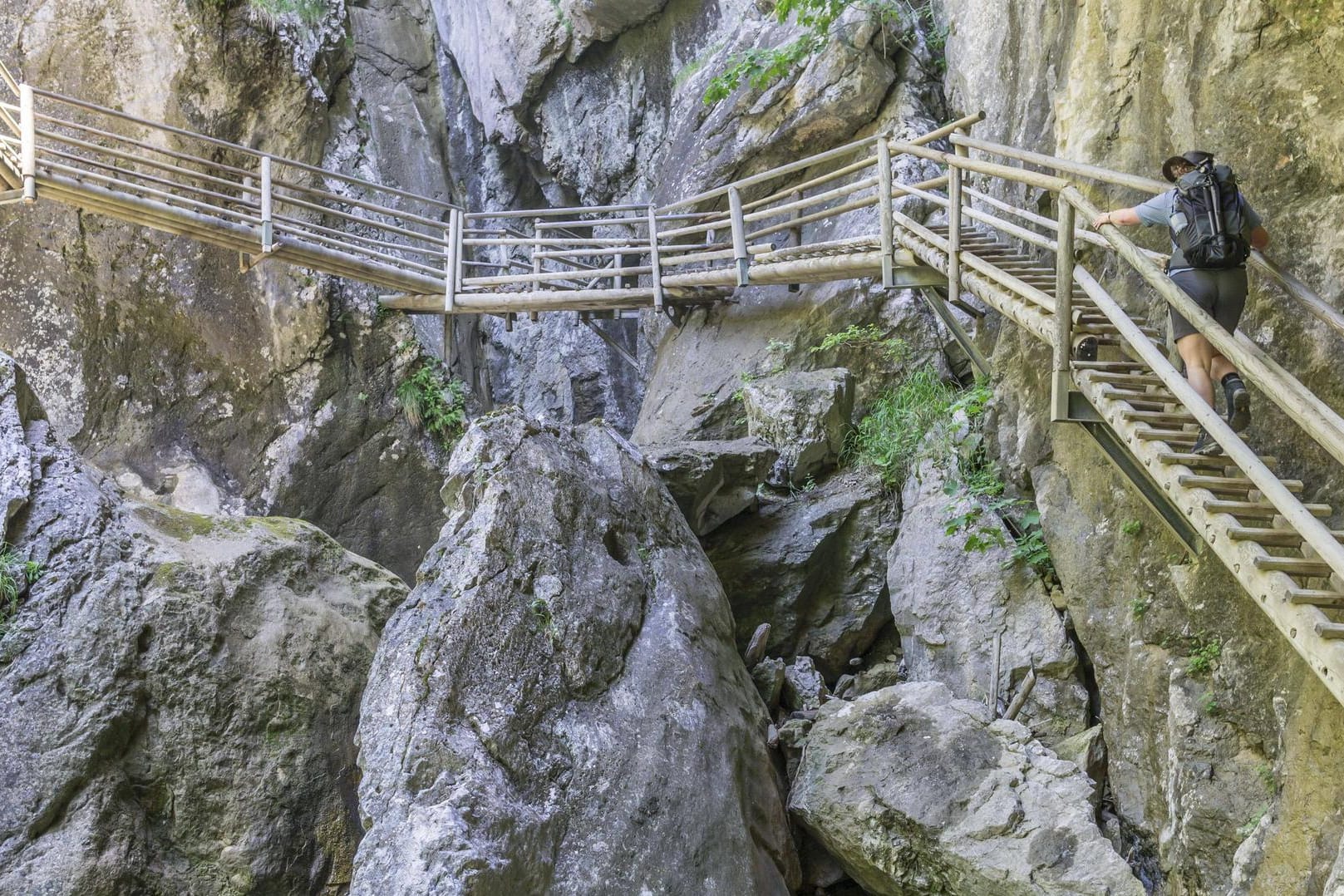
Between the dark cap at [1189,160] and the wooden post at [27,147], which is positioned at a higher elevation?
the wooden post at [27,147]

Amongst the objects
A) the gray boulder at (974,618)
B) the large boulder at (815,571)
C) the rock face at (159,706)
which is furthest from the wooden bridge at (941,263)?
the rock face at (159,706)

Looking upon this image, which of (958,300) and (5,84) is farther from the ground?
(5,84)

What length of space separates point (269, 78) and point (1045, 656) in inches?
430

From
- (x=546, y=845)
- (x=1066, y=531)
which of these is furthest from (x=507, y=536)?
(x=1066, y=531)

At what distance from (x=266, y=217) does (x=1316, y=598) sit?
931 cm

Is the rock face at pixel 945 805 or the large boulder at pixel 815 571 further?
the large boulder at pixel 815 571

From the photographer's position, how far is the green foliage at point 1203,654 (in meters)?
5.33

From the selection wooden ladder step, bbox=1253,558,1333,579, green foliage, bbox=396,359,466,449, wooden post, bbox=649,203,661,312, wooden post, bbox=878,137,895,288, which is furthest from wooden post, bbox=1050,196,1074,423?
green foliage, bbox=396,359,466,449

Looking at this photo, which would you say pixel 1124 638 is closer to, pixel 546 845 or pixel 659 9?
pixel 546 845

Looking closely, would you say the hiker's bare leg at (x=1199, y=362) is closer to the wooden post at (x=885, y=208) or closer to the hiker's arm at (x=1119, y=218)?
the hiker's arm at (x=1119, y=218)

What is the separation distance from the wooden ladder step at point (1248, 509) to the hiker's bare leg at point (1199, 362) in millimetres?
621

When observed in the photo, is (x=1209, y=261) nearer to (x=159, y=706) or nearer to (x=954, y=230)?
(x=954, y=230)

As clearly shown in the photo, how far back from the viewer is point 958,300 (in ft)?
24.5

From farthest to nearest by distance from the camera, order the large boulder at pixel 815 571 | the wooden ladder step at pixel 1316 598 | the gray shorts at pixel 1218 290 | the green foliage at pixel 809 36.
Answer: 1. the green foliage at pixel 809 36
2. the large boulder at pixel 815 571
3. the gray shorts at pixel 1218 290
4. the wooden ladder step at pixel 1316 598
